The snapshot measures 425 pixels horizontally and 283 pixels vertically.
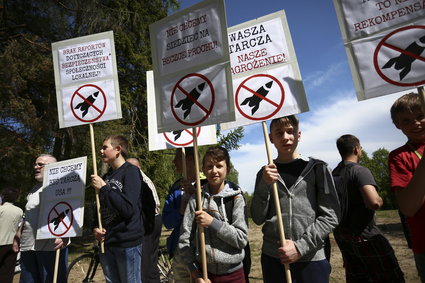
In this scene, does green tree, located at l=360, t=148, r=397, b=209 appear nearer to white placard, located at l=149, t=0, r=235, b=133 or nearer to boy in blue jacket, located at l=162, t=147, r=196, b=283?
boy in blue jacket, located at l=162, t=147, r=196, b=283

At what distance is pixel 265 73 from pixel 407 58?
100 centimetres

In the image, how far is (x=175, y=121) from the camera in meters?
2.67

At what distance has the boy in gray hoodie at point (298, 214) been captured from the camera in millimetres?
2104

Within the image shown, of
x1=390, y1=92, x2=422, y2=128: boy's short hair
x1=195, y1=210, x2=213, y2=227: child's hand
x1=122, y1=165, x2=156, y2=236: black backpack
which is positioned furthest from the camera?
x1=122, y1=165, x2=156, y2=236: black backpack

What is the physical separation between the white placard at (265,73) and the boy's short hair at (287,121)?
0.21 ft

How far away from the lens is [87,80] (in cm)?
366

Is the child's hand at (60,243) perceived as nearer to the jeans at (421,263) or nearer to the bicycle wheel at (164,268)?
the bicycle wheel at (164,268)

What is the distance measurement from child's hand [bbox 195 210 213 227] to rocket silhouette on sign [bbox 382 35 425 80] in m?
1.60

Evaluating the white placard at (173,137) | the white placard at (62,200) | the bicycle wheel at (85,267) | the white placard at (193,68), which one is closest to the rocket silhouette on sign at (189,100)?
the white placard at (193,68)

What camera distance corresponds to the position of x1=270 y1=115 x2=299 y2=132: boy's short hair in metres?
2.48

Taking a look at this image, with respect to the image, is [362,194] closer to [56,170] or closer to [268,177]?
[268,177]

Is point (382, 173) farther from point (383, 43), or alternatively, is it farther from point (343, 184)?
point (383, 43)

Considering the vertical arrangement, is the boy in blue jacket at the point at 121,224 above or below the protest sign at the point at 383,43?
below

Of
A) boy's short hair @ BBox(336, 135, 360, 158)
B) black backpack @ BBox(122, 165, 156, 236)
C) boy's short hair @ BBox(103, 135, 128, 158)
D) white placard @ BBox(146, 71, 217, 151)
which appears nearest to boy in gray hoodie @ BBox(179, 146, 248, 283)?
black backpack @ BBox(122, 165, 156, 236)
